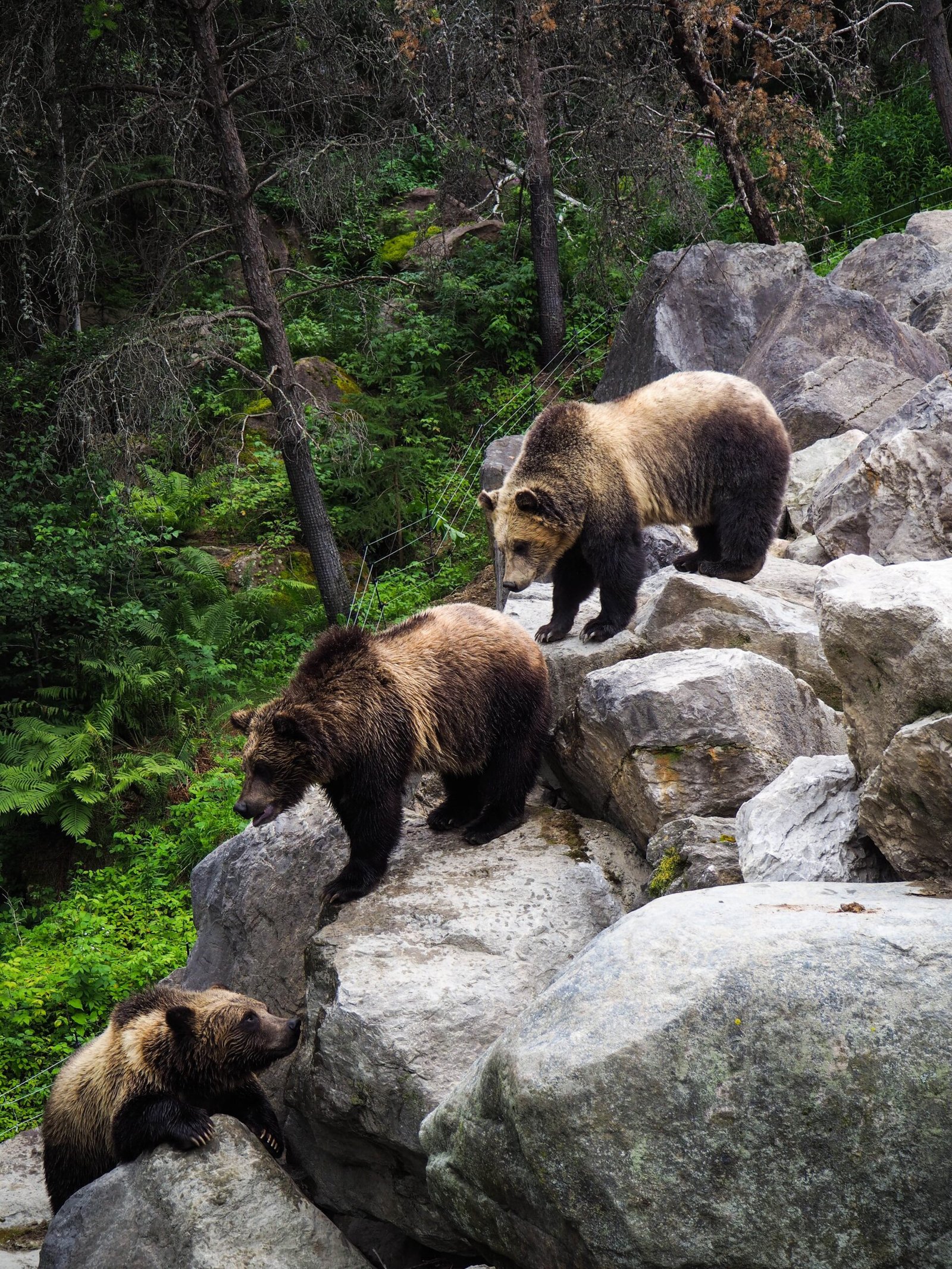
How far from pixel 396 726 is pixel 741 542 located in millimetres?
3604

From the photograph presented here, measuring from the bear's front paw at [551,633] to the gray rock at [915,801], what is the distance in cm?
363

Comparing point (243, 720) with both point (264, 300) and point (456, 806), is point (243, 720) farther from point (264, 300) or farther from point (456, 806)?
point (264, 300)

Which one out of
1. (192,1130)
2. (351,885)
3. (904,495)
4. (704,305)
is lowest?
(192,1130)

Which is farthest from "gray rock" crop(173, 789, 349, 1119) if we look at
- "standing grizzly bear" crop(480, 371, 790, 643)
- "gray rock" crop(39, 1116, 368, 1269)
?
"standing grizzly bear" crop(480, 371, 790, 643)

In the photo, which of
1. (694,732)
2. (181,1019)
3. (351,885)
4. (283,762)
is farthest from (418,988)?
(694,732)

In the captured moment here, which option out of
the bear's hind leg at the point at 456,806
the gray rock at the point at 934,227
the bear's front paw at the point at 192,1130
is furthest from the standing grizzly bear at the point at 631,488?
the gray rock at the point at 934,227

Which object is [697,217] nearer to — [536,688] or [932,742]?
[536,688]

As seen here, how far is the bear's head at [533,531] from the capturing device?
783 cm

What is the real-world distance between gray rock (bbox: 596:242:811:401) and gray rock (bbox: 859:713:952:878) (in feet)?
33.6

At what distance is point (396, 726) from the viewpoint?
19.8 feet

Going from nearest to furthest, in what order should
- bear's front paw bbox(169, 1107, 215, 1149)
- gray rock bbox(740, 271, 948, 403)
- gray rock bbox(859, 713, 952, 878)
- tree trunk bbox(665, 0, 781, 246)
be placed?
1. gray rock bbox(859, 713, 952, 878)
2. bear's front paw bbox(169, 1107, 215, 1149)
3. gray rock bbox(740, 271, 948, 403)
4. tree trunk bbox(665, 0, 781, 246)

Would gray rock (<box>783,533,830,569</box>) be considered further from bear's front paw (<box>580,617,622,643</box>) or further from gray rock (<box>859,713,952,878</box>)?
gray rock (<box>859,713,952,878</box>)

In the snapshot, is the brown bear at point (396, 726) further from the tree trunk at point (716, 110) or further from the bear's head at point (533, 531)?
the tree trunk at point (716, 110)

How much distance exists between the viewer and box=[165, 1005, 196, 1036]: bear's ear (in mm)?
5906
